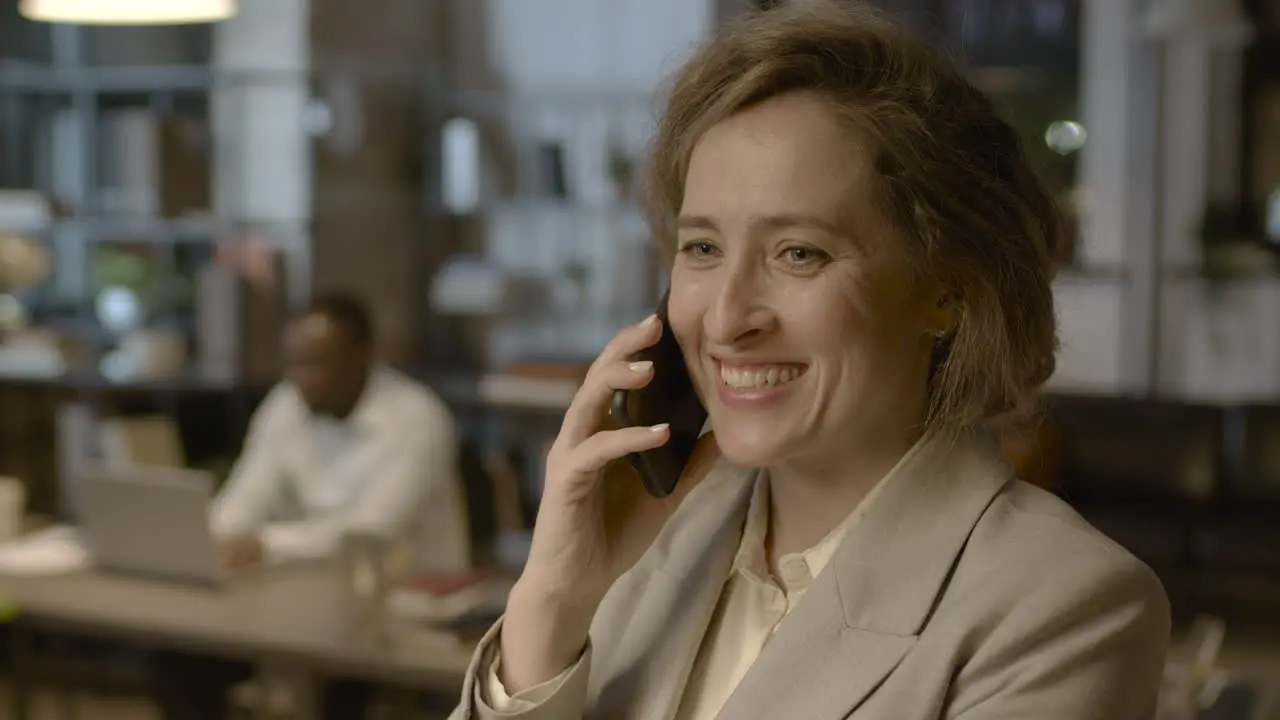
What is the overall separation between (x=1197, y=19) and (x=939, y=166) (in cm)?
462

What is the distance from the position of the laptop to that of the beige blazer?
5.78 feet

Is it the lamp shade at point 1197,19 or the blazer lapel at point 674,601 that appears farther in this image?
the lamp shade at point 1197,19

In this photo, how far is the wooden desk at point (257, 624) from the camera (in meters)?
2.62

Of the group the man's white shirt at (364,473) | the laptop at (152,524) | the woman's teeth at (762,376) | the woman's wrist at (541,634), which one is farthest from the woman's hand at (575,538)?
the man's white shirt at (364,473)

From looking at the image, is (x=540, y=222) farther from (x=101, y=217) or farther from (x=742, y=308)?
(x=742, y=308)

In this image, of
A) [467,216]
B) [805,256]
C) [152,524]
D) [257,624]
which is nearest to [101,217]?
[467,216]

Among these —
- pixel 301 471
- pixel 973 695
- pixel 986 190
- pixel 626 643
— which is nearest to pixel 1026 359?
pixel 986 190

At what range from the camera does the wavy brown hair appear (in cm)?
124

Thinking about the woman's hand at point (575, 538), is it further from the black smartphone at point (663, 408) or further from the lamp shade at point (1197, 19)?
the lamp shade at point (1197, 19)

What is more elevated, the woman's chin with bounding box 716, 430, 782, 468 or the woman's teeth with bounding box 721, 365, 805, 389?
the woman's teeth with bounding box 721, 365, 805, 389

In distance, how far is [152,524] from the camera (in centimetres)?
309

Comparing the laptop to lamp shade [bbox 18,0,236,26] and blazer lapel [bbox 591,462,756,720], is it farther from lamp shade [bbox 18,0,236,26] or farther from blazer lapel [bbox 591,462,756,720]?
blazer lapel [bbox 591,462,756,720]

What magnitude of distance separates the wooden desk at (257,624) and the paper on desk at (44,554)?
2.5 inches

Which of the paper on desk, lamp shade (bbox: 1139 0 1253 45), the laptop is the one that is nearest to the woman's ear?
the laptop
